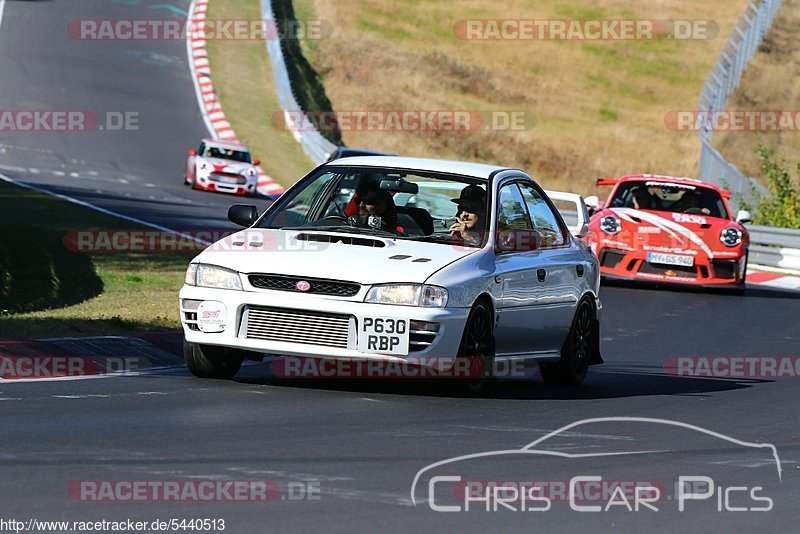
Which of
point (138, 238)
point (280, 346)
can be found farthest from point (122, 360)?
point (138, 238)

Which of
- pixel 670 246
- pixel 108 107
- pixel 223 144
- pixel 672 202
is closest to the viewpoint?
pixel 670 246

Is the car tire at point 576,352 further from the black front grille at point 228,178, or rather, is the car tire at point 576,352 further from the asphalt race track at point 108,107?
the black front grille at point 228,178

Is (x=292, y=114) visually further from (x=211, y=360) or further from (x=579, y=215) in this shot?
(x=211, y=360)

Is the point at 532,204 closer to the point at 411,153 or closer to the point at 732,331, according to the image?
the point at 732,331

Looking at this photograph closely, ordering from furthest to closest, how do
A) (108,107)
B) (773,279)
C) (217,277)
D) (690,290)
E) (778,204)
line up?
(108,107), (778,204), (773,279), (690,290), (217,277)

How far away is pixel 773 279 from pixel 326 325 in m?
16.6

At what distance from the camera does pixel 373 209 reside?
32.3 ft

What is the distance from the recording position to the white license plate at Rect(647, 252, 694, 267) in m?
19.1

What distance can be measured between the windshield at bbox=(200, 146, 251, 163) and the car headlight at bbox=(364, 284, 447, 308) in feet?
79.4

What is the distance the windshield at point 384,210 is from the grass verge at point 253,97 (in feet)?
84.2

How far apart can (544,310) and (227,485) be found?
4.39 metres

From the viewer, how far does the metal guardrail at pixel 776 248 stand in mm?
25578

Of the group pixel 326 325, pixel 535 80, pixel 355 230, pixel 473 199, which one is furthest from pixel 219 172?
pixel 535 80

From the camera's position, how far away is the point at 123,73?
4334 cm
